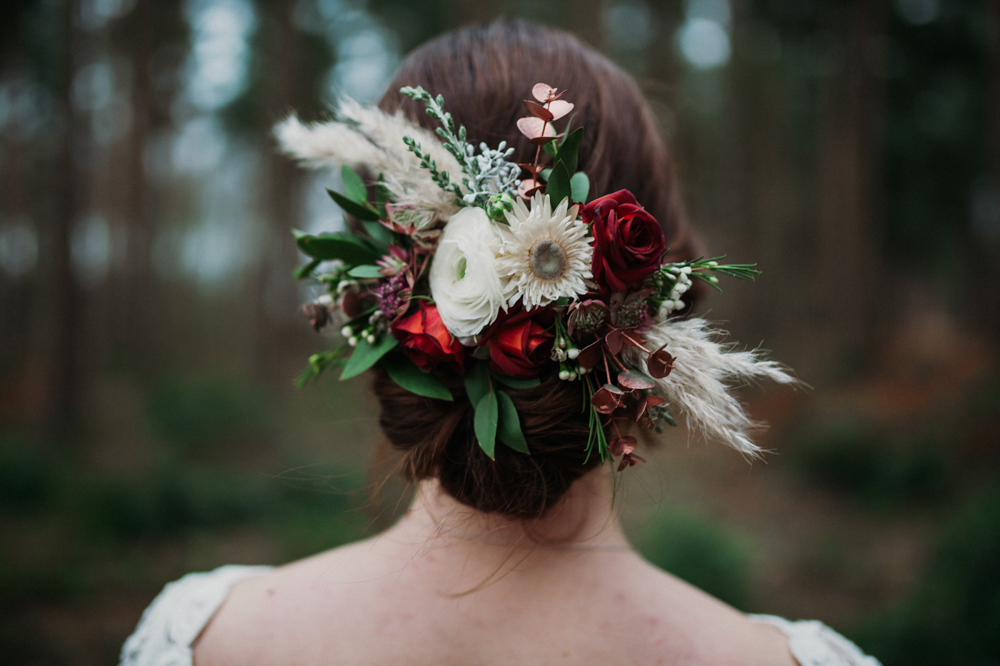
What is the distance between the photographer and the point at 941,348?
8.92m

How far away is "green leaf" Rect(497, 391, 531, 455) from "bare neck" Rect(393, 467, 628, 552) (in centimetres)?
22

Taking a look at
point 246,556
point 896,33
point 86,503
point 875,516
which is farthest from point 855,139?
point 86,503

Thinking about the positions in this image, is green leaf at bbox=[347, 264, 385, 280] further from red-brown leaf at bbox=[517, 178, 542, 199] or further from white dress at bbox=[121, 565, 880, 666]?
white dress at bbox=[121, 565, 880, 666]

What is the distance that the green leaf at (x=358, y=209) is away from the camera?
1.20 metres

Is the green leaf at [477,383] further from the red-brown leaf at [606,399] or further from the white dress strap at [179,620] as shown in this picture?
the white dress strap at [179,620]

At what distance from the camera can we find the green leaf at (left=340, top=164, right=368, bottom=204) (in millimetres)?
1251

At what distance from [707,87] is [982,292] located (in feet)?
31.8

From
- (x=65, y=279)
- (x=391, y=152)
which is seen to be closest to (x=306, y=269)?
(x=391, y=152)

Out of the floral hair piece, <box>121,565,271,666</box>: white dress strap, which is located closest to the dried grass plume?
the floral hair piece

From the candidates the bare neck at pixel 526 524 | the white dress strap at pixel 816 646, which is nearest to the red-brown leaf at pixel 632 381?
the bare neck at pixel 526 524

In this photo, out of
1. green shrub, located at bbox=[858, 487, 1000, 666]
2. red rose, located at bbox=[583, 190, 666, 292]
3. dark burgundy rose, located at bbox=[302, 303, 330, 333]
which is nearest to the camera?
red rose, located at bbox=[583, 190, 666, 292]

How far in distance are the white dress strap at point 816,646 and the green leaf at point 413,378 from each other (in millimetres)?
858

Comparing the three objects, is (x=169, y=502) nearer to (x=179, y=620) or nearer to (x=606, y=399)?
(x=179, y=620)

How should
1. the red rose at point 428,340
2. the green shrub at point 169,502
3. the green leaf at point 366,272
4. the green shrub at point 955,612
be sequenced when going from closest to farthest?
the red rose at point 428,340 → the green leaf at point 366,272 → the green shrub at point 955,612 → the green shrub at point 169,502
